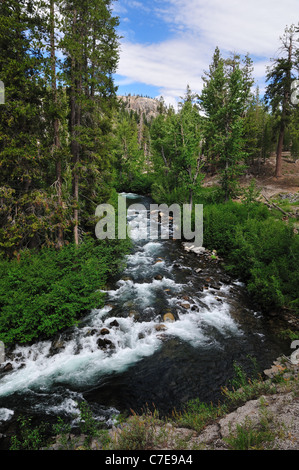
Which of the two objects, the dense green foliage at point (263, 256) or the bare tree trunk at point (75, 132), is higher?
the bare tree trunk at point (75, 132)

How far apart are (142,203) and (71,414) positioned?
27.6 metres

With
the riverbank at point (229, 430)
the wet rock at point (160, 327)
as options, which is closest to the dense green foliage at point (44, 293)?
the wet rock at point (160, 327)

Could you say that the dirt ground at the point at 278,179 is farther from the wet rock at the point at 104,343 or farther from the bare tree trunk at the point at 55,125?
the wet rock at the point at 104,343

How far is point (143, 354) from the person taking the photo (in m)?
7.86

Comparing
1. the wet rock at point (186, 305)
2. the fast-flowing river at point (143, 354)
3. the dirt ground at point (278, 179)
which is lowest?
the fast-flowing river at point (143, 354)

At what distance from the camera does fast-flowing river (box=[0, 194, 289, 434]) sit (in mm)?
6184

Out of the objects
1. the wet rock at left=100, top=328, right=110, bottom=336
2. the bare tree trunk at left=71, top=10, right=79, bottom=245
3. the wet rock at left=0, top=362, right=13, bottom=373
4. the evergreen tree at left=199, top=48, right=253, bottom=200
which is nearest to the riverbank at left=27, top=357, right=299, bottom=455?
the wet rock at left=0, top=362, right=13, bottom=373

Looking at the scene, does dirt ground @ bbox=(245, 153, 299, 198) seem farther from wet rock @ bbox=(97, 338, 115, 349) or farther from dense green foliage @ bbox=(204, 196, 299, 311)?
wet rock @ bbox=(97, 338, 115, 349)

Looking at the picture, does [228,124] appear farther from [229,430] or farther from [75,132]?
Answer: [229,430]

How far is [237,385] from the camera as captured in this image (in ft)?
21.1

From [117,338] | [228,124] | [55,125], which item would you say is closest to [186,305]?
[117,338]

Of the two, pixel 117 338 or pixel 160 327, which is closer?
pixel 117 338

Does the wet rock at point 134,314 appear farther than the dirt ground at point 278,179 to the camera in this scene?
No

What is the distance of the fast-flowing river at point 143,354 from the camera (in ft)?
20.3
